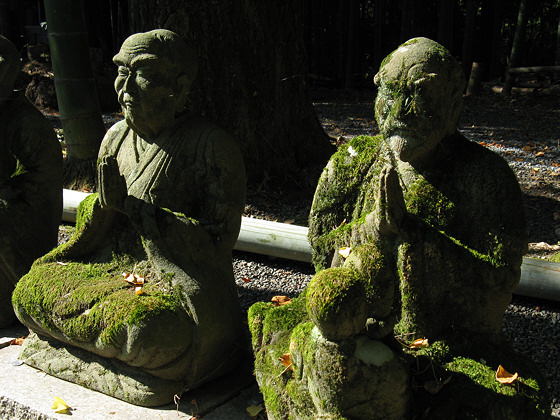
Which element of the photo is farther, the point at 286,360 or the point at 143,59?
the point at 143,59

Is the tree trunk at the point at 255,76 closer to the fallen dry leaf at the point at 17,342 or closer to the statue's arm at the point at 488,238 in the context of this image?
the fallen dry leaf at the point at 17,342

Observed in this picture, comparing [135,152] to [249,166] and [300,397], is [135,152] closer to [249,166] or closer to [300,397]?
[300,397]

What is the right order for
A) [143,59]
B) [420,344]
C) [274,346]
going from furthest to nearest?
[143,59]
[274,346]
[420,344]

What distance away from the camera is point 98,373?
3.66m

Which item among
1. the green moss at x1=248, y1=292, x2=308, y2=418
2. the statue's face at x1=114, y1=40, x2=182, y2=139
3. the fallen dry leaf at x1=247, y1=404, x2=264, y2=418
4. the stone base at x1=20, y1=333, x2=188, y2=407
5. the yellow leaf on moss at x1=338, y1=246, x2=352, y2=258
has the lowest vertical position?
the fallen dry leaf at x1=247, y1=404, x2=264, y2=418

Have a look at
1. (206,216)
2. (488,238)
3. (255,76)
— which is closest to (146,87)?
(206,216)

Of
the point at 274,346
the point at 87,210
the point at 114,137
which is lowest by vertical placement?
the point at 274,346

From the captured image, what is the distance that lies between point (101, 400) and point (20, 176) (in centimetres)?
174

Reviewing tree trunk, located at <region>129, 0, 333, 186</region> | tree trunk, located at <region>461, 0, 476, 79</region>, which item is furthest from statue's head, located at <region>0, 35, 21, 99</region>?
tree trunk, located at <region>461, 0, 476, 79</region>

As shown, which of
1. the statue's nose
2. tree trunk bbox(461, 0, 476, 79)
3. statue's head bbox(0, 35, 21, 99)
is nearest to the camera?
the statue's nose

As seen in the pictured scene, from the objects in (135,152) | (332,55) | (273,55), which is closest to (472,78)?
(332,55)

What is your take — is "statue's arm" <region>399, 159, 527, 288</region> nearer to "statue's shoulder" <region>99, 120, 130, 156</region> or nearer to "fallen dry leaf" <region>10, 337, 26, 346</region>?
"statue's shoulder" <region>99, 120, 130, 156</region>

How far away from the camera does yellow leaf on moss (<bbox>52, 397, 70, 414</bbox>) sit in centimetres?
346

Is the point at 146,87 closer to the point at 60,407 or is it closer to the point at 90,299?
the point at 90,299
